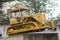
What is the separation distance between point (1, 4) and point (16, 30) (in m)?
1.18

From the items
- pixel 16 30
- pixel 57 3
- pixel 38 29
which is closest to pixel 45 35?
pixel 38 29

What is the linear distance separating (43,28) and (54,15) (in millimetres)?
1641

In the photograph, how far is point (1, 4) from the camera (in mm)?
4453

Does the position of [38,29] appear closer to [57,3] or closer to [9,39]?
[9,39]

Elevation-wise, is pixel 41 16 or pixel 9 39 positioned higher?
pixel 41 16

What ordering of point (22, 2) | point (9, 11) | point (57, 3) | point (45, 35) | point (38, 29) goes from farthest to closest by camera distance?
1. point (57, 3)
2. point (22, 2)
3. point (9, 11)
4. point (38, 29)
5. point (45, 35)

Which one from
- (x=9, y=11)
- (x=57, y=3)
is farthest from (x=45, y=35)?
(x=57, y=3)

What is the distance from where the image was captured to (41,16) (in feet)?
11.4

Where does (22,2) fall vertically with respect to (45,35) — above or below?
above

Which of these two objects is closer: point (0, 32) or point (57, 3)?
point (0, 32)

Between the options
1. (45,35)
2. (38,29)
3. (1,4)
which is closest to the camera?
(45,35)

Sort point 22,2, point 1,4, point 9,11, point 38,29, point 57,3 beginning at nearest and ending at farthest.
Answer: point 38,29 < point 9,11 < point 1,4 < point 22,2 < point 57,3

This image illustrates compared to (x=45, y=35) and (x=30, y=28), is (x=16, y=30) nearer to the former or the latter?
(x=30, y=28)

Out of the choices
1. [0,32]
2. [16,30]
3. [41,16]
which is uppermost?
[41,16]
